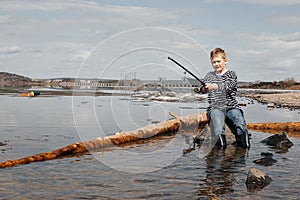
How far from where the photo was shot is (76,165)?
8.82 meters

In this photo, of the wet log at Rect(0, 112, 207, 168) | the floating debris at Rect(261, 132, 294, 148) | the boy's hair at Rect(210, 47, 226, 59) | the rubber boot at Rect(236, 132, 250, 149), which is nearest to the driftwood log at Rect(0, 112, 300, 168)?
the wet log at Rect(0, 112, 207, 168)

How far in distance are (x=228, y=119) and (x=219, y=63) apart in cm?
178

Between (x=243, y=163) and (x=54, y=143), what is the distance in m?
6.27

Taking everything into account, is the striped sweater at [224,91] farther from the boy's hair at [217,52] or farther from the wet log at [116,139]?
the wet log at [116,139]

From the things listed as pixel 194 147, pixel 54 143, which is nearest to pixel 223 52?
pixel 194 147

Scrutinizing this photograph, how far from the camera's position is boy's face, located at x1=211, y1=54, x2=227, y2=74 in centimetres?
1105

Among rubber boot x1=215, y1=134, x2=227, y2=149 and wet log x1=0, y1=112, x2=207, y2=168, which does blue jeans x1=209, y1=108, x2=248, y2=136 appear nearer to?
rubber boot x1=215, y1=134, x2=227, y2=149

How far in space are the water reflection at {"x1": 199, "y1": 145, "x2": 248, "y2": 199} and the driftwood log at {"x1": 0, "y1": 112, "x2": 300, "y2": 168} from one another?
2.94 m

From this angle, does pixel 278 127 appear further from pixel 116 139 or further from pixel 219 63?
pixel 116 139

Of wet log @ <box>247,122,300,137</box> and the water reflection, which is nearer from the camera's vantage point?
the water reflection

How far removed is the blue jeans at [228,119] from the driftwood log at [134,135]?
112 inches

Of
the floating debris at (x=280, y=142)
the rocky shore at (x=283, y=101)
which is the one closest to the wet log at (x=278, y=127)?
the floating debris at (x=280, y=142)

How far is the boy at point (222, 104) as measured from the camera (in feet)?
36.2

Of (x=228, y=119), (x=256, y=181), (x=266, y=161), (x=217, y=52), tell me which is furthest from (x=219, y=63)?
(x=256, y=181)
